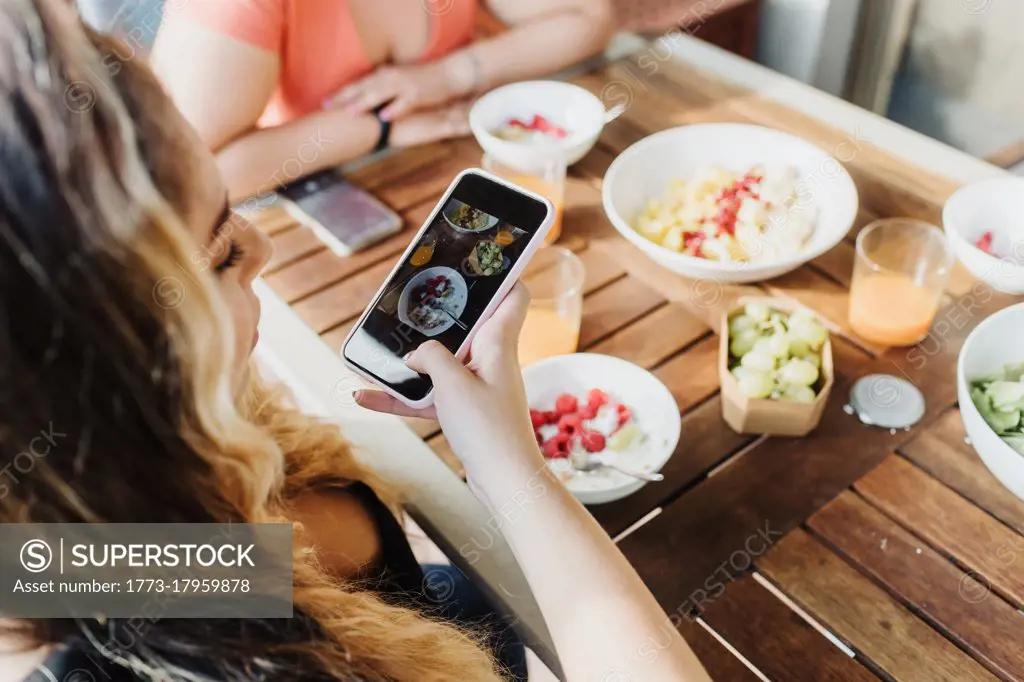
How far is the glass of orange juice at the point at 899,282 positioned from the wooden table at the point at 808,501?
23 mm

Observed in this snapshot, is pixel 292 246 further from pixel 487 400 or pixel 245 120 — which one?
pixel 487 400

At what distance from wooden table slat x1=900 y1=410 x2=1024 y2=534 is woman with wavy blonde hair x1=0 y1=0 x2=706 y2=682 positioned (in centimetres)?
32

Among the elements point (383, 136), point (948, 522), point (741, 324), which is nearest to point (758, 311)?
point (741, 324)

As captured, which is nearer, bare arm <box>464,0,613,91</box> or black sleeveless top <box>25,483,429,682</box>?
black sleeveless top <box>25,483,429,682</box>

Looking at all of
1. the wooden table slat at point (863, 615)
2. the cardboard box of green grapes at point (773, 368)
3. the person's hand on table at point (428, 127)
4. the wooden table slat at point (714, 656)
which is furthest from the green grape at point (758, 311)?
the person's hand on table at point (428, 127)

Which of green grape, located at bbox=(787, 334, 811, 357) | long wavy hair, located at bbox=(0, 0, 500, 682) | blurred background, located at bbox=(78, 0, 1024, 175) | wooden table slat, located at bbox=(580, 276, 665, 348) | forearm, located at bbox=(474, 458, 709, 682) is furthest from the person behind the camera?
blurred background, located at bbox=(78, 0, 1024, 175)

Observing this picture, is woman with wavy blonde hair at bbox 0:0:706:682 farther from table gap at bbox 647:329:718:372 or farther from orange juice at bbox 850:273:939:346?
orange juice at bbox 850:273:939:346

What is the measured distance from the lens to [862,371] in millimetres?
866

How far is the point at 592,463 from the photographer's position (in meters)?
0.77

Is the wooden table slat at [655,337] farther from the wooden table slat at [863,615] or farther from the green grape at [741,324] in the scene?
the wooden table slat at [863,615]

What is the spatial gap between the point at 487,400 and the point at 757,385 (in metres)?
0.26

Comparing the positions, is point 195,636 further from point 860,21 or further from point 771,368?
point 860,21

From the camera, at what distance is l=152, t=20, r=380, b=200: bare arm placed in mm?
1103

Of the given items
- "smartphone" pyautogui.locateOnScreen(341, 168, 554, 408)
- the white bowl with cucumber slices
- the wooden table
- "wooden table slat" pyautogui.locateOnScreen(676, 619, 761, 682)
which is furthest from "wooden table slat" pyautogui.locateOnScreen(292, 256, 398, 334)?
the white bowl with cucumber slices
